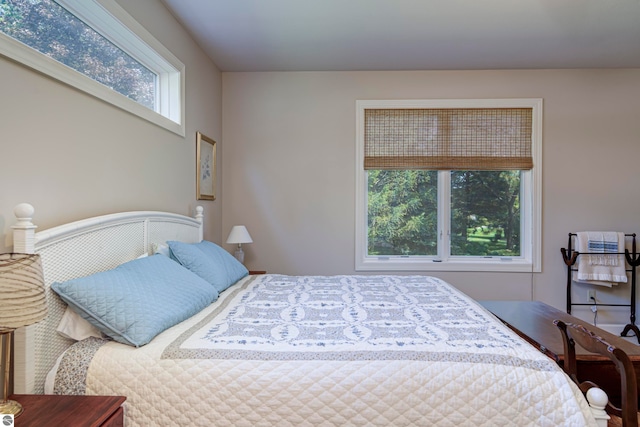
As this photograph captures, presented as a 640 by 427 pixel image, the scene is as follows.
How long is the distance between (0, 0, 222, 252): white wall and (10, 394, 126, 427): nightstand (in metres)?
0.56

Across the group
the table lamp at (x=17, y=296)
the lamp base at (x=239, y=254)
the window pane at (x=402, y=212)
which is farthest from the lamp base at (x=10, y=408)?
the window pane at (x=402, y=212)

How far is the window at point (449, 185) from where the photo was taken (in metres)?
3.37

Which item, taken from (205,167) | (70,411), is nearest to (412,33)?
(205,167)

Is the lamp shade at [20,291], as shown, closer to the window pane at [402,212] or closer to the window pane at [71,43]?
the window pane at [71,43]

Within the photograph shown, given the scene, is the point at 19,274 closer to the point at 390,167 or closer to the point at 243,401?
the point at 243,401

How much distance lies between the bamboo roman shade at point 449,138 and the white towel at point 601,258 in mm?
881

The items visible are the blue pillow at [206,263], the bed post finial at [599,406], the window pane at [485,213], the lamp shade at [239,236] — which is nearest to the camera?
the bed post finial at [599,406]

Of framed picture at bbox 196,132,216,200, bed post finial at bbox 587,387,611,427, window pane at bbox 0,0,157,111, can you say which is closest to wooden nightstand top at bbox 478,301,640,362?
bed post finial at bbox 587,387,611,427

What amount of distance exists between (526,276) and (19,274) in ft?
12.7

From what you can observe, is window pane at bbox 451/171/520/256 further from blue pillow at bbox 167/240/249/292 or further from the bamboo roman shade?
blue pillow at bbox 167/240/249/292

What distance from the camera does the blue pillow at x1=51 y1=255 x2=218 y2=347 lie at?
1.29 m

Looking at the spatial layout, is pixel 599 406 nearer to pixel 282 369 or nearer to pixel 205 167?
pixel 282 369

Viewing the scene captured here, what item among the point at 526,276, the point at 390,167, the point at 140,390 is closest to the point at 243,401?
the point at 140,390

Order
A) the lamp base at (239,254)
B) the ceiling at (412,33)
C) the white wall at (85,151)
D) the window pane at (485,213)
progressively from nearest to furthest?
the white wall at (85,151), the ceiling at (412,33), the lamp base at (239,254), the window pane at (485,213)
